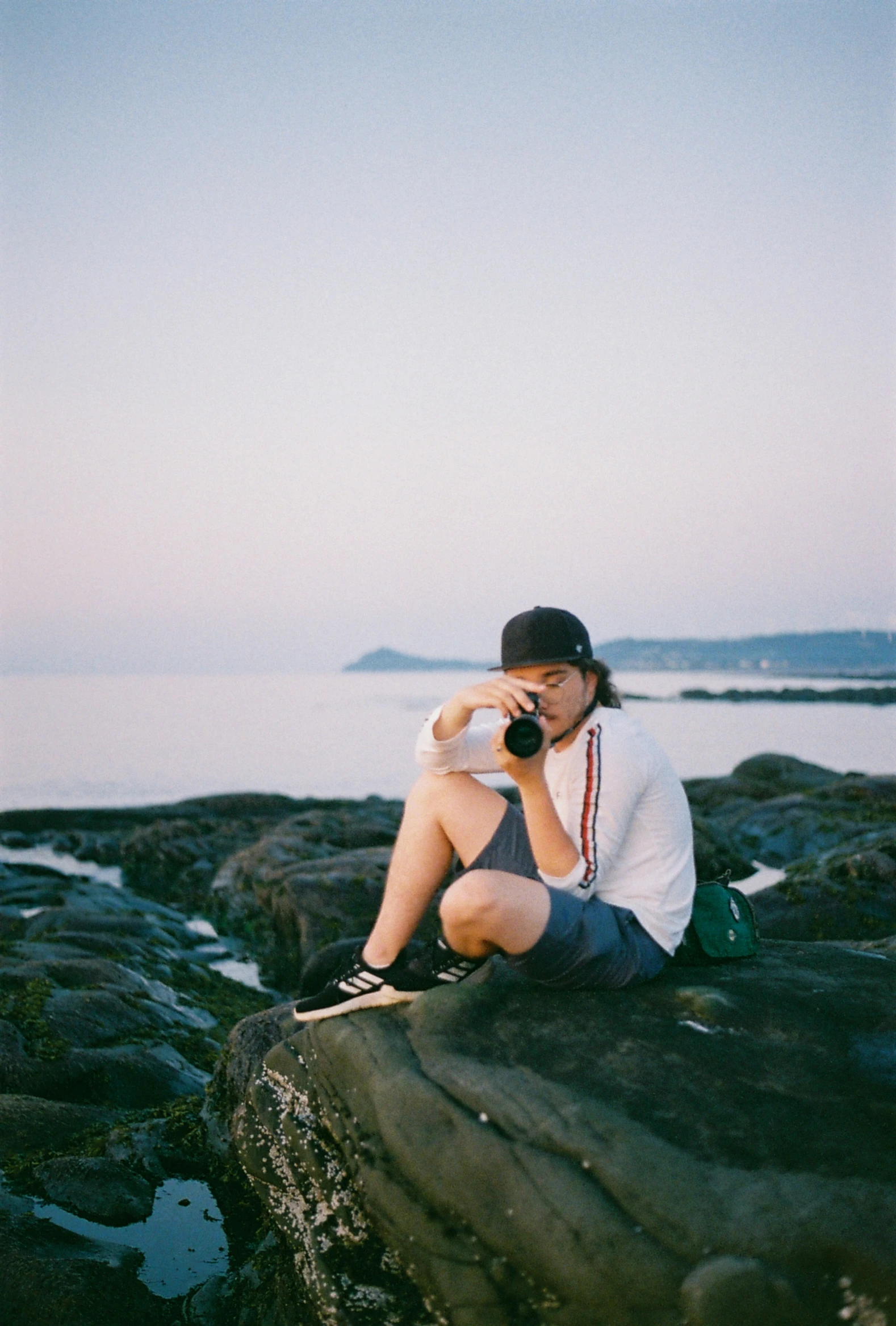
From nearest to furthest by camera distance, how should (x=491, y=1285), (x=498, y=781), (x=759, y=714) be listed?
1. (x=491, y=1285)
2. (x=498, y=781)
3. (x=759, y=714)

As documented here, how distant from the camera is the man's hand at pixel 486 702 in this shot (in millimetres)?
4250

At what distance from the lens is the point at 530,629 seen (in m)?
4.34

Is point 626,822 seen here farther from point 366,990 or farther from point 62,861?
A: point 62,861

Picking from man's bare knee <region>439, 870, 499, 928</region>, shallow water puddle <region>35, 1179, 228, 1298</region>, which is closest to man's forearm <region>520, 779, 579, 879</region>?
man's bare knee <region>439, 870, 499, 928</region>

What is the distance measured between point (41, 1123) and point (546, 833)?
3178mm

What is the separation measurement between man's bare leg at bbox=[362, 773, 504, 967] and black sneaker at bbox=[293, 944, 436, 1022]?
0.05 m

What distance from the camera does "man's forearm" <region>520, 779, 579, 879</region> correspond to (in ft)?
13.4

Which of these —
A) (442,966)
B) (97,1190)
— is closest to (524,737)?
(442,966)

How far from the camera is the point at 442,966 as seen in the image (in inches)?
174

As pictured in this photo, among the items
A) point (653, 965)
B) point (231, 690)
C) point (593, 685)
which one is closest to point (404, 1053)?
point (653, 965)

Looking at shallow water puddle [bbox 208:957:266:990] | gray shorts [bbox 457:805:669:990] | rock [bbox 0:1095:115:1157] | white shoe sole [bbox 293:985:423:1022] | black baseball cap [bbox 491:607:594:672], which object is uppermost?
black baseball cap [bbox 491:607:594:672]

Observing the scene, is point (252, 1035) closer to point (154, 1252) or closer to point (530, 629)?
point (154, 1252)

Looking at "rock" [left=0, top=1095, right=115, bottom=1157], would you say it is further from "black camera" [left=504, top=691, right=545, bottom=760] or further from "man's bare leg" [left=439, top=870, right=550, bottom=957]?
"black camera" [left=504, top=691, right=545, bottom=760]

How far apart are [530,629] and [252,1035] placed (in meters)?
2.68
